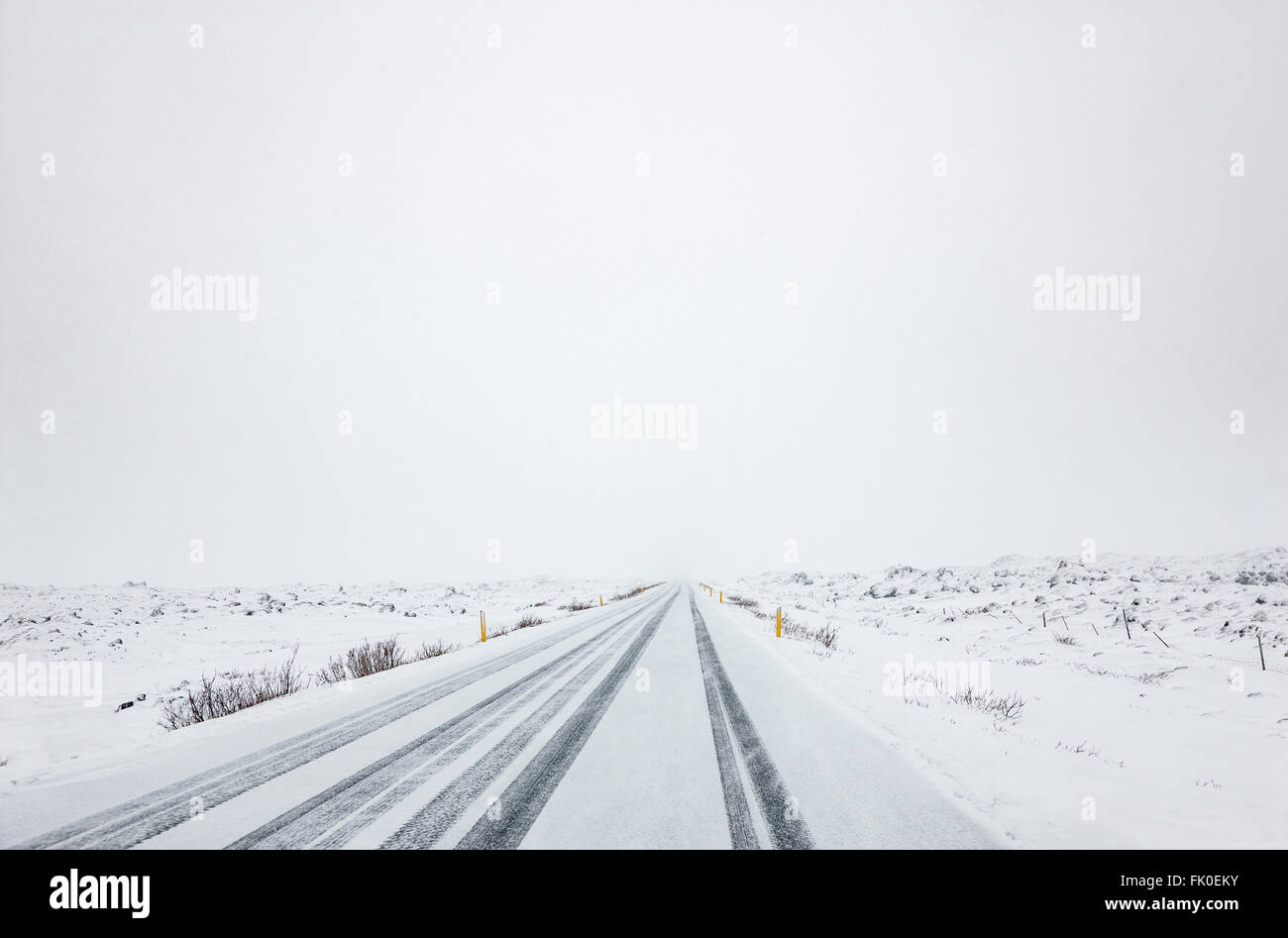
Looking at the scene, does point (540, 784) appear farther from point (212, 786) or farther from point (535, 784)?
point (212, 786)

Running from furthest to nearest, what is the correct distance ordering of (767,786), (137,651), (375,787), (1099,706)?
(137,651) < (1099,706) < (375,787) < (767,786)

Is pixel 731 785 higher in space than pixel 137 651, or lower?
higher

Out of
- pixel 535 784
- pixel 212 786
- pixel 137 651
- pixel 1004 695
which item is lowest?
Result: pixel 137 651

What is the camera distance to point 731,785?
15.2ft

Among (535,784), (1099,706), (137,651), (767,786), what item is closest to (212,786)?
(535,784)

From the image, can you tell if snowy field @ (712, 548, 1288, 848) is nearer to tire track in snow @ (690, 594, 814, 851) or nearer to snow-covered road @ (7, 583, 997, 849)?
snow-covered road @ (7, 583, 997, 849)

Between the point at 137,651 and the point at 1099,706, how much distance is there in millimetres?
26984

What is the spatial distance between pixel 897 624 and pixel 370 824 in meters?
26.9

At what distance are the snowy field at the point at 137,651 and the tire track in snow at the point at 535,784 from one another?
15.8 ft

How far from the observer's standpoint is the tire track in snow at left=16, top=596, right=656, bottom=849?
12.9ft

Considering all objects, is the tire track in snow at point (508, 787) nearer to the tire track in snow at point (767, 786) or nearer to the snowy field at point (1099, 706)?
the tire track in snow at point (767, 786)

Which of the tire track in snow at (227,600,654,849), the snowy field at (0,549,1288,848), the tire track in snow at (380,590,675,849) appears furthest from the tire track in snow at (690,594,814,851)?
the tire track in snow at (227,600,654,849)
